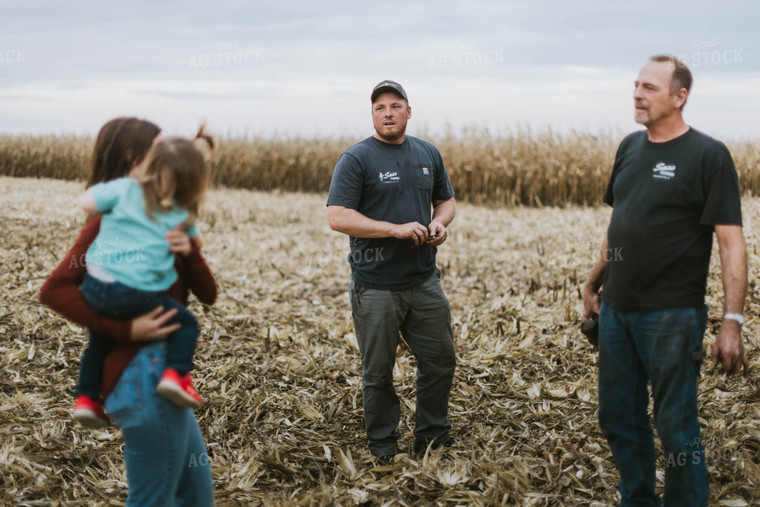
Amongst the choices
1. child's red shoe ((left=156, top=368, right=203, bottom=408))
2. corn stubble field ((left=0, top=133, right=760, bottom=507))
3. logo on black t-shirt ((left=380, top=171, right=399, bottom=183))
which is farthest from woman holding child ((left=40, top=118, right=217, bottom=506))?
logo on black t-shirt ((left=380, top=171, right=399, bottom=183))

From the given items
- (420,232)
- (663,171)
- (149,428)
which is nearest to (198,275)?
(149,428)

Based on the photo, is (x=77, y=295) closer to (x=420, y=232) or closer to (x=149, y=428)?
(x=149, y=428)

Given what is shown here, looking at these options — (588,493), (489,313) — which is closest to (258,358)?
(489,313)

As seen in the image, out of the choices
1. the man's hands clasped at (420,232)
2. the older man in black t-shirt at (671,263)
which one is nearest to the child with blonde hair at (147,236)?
the man's hands clasped at (420,232)

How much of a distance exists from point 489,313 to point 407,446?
2.84 m

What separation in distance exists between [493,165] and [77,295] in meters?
14.7

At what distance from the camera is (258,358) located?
20.0 ft

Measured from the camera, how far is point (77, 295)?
225 cm

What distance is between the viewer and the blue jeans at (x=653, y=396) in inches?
118

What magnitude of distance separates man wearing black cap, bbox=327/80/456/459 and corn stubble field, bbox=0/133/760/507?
49cm

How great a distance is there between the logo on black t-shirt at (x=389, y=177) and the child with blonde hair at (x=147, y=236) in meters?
1.84

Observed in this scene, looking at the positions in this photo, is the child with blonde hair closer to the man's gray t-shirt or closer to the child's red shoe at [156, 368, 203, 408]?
the child's red shoe at [156, 368, 203, 408]

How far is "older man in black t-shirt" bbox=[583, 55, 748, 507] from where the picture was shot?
114 inches

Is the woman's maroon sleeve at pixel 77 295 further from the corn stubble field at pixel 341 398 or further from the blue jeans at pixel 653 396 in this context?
the blue jeans at pixel 653 396
